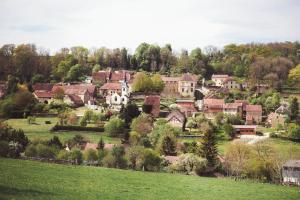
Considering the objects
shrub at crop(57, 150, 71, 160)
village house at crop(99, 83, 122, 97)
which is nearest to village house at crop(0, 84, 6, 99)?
shrub at crop(57, 150, 71, 160)

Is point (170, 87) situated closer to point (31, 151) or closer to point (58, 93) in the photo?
point (58, 93)

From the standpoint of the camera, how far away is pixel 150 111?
2550 cm

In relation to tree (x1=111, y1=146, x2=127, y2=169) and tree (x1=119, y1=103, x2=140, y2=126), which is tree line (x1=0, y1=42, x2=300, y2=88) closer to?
tree (x1=119, y1=103, x2=140, y2=126)

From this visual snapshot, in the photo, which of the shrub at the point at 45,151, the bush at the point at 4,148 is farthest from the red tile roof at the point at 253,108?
the bush at the point at 4,148

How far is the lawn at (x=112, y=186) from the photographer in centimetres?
1037

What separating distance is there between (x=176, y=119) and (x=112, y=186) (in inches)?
484

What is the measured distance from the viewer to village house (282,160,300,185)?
1667cm

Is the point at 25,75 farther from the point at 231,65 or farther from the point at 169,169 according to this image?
the point at 231,65

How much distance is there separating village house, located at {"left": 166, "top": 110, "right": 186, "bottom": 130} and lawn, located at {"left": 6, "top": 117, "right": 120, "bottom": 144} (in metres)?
4.35

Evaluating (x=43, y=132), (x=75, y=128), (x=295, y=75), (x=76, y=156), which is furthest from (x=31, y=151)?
(x=295, y=75)

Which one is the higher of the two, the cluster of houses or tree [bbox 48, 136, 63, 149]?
the cluster of houses

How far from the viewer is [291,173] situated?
55.0 ft

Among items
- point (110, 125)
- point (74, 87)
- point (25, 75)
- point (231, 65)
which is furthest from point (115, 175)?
point (231, 65)

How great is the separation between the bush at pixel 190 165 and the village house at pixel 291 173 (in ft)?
9.36
